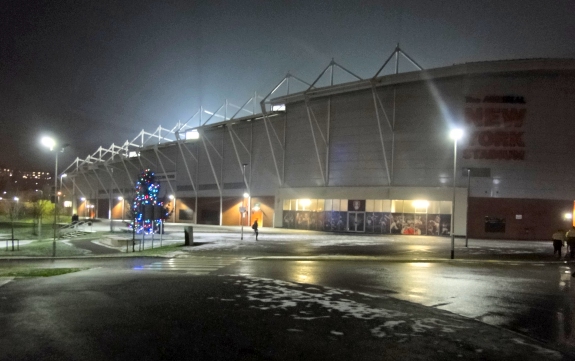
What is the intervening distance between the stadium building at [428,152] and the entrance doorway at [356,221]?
11 centimetres

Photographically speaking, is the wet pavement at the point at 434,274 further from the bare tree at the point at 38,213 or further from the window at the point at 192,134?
the window at the point at 192,134

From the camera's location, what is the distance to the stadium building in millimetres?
44531

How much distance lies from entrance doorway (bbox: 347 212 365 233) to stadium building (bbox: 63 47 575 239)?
11 centimetres

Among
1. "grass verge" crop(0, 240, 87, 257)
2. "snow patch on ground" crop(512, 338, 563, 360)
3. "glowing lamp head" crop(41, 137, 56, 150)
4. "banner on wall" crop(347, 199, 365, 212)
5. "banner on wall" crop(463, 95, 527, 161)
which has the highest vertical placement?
"banner on wall" crop(463, 95, 527, 161)

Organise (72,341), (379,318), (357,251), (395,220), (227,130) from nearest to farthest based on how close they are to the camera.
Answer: (72,341) → (379,318) → (357,251) → (395,220) → (227,130)

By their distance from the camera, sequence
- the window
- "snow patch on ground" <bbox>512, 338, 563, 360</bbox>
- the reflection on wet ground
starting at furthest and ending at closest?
the window
the reflection on wet ground
"snow patch on ground" <bbox>512, 338, 563, 360</bbox>

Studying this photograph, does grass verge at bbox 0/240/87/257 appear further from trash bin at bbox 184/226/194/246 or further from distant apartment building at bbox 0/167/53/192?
distant apartment building at bbox 0/167/53/192

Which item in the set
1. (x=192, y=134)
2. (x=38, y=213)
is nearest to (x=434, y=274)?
(x=38, y=213)

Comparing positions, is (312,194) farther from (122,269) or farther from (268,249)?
(122,269)

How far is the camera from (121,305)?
10.5 m

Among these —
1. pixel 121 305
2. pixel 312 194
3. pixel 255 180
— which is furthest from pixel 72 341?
pixel 255 180

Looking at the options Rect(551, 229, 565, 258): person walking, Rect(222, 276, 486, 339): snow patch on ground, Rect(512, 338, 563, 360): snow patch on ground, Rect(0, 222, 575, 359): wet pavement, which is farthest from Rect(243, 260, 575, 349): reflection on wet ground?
Rect(551, 229, 565, 258): person walking

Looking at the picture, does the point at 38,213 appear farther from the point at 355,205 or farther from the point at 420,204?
the point at 420,204

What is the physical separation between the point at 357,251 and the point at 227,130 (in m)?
45.3
